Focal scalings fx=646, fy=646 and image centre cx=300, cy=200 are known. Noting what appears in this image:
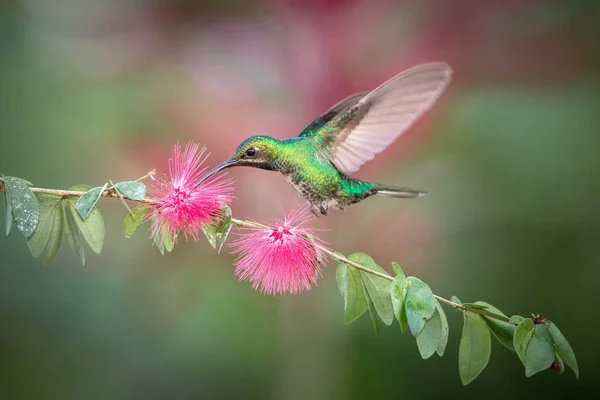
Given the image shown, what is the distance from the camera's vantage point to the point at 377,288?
469 mm

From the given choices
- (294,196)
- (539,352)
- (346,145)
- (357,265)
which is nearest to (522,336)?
(539,352)

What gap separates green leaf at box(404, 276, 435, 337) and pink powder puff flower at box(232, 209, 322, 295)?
0.22ft

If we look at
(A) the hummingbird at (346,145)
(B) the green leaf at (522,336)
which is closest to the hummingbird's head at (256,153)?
(A) the hummingbird at (346,145)

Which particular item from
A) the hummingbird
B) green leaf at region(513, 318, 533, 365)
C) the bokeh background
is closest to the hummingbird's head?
the hummingbird

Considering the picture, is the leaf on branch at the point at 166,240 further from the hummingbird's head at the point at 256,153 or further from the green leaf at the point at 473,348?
the green leaf at the point at 473,348

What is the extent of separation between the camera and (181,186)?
44cm

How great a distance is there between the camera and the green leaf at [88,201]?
0.42 m

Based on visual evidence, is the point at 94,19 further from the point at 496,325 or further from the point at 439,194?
the point at 496,325

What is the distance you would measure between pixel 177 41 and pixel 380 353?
0.76m

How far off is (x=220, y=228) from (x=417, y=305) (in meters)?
0.15

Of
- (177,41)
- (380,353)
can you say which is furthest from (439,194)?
(177,41)

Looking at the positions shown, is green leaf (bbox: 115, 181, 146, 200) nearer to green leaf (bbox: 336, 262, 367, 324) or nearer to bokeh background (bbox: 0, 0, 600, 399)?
green leaf (bbox: 336, 262, 367, 324)

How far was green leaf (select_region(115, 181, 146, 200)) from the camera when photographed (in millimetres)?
422

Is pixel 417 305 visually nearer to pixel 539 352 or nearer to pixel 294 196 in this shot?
pixel 539 352
